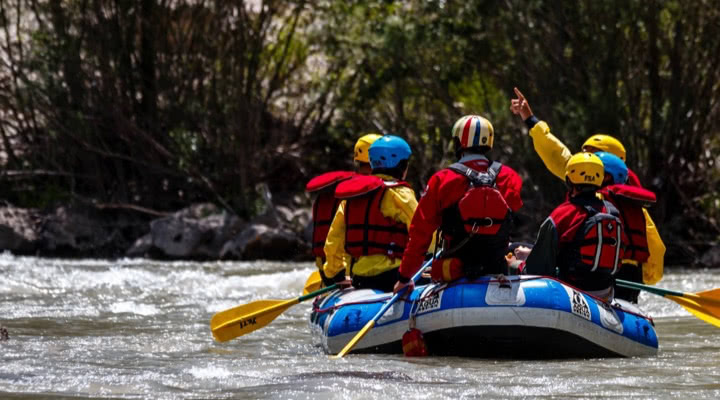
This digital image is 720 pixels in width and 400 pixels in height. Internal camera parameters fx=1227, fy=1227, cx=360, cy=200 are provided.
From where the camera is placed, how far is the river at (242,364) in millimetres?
5031

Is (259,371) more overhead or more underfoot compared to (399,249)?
more underfoot

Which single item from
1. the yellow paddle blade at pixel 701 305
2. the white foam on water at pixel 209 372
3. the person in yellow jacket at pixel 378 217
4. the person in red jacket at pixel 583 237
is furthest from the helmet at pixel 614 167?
the white foam on water at pixel 209 372

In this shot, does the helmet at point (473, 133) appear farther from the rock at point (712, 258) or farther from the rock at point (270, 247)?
the rock at point (270, 247)

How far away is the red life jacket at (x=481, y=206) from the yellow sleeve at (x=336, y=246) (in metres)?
0.91

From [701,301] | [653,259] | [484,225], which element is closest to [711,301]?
[701,301]

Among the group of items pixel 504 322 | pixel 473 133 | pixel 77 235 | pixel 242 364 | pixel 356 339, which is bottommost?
pixel 242 364

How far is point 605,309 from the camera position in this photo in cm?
622

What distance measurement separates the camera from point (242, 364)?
598 centimetres

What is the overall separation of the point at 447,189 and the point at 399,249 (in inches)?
27.4

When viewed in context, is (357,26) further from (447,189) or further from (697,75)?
(447,189)

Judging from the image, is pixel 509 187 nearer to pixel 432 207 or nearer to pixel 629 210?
pixel 432 207

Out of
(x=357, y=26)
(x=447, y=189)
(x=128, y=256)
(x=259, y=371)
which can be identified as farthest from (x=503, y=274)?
(x=128, y=256)

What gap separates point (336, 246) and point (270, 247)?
8.95 metres

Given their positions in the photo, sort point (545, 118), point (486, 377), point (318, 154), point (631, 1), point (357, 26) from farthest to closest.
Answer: point (318, 154) < point (357, 26) < point (545, 118) < point (631, 1) < point (486, 377)
